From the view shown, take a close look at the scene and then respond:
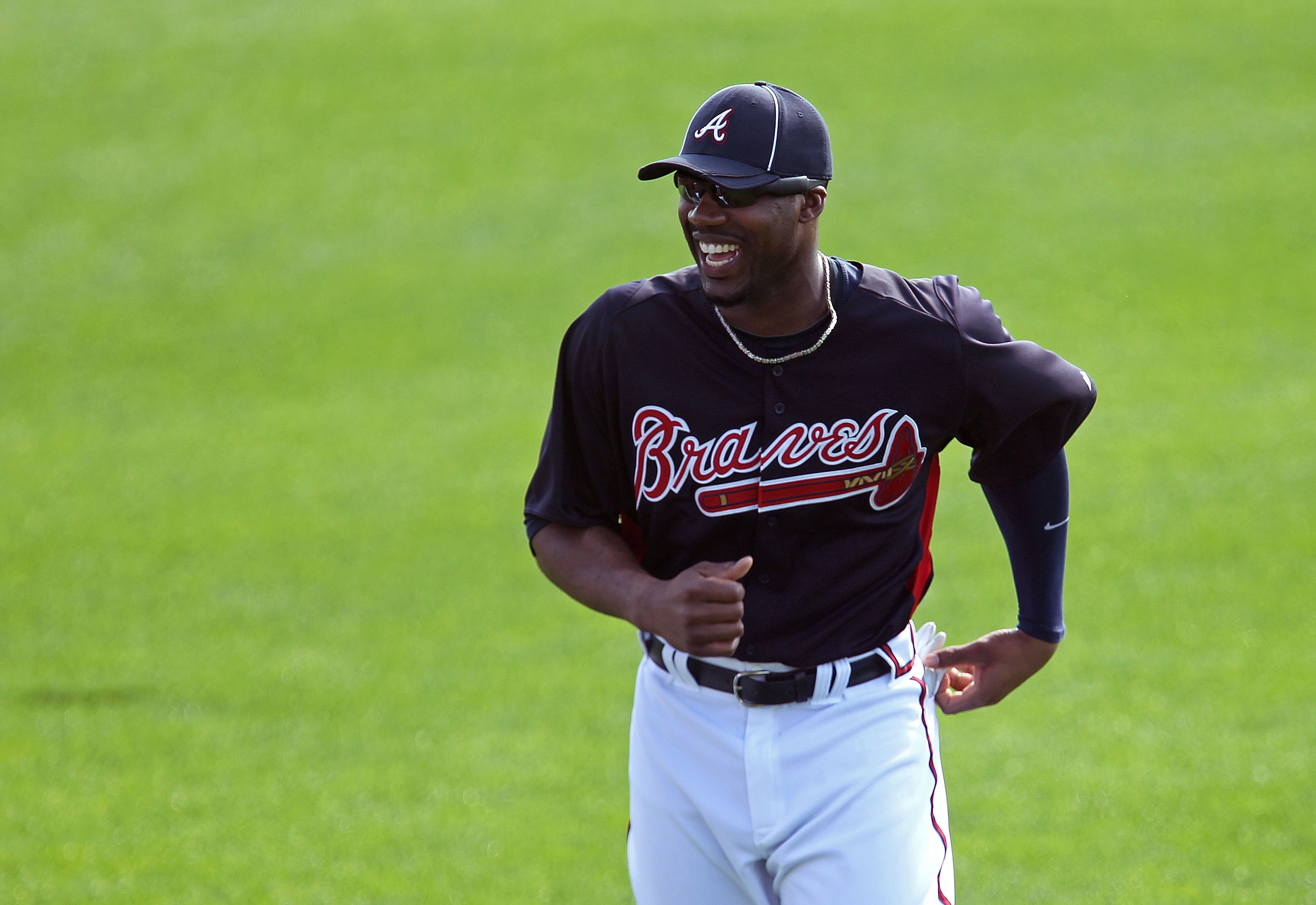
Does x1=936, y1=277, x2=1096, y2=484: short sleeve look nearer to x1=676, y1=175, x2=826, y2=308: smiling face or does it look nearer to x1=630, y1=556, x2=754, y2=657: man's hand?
x1=676, y1=175, x2=826, y2=308: smiling face

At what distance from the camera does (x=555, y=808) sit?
626cm

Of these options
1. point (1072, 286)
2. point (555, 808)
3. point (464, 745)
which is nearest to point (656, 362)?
point (555, 808)

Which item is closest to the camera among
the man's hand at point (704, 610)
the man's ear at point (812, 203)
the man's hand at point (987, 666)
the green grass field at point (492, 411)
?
the man's hand at point (704, 610)

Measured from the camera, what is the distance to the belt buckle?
3.01 meters

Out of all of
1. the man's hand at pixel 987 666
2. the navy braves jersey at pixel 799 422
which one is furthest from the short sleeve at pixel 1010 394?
the man's hand at pixel 987 666

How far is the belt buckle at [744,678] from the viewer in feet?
9.86

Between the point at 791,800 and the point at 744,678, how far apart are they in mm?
260

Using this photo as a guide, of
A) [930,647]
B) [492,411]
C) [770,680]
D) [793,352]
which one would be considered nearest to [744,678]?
[770,680]

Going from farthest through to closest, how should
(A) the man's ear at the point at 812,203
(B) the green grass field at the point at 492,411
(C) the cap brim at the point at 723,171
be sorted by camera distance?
(B) the green grass field at the point at 492,411, (A) the man's ear at the point at 812,203, (C) the cap brim at the point at 723,171

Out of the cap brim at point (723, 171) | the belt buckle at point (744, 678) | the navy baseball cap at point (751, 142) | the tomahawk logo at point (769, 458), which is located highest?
the navy baseball cap at point (751, 142)

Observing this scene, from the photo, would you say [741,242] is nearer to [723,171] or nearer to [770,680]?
[723,171]

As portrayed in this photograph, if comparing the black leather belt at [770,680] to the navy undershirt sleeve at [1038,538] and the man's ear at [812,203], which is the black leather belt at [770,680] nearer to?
the navy undershirt sleeve at [1038,538]

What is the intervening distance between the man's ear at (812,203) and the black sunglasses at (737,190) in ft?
0.10

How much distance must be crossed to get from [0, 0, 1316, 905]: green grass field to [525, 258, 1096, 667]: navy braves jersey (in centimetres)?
284
